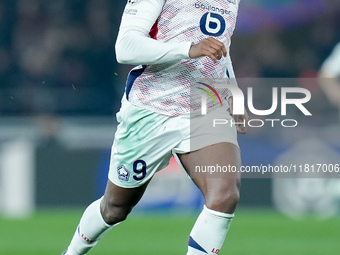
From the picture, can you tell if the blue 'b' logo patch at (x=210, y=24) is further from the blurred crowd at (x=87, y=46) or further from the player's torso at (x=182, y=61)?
the blurred crowd at (x=87, y=46)

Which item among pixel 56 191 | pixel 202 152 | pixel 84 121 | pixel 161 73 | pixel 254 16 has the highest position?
pixel 161 73

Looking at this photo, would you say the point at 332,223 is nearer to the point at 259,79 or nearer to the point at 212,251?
the point at 259,79

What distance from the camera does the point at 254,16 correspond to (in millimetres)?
13055

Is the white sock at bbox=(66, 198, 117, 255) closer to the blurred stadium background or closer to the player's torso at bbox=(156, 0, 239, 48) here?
the player's torso at bbox=(156, 0, 239, 48)

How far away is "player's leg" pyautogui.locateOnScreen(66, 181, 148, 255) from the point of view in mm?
4902

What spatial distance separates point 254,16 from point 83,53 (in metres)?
2.56

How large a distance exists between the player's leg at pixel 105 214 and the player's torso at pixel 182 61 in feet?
1.65

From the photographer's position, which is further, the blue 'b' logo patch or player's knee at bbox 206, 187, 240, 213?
the blue 'b' logo patch

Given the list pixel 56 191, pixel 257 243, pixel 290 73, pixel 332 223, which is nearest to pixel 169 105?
pixel 257 243

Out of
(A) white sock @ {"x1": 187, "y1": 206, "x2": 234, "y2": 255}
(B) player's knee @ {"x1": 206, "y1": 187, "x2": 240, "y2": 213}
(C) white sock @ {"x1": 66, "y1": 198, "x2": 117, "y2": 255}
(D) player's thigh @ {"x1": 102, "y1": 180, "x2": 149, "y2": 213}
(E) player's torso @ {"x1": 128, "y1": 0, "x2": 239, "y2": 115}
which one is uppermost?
(E) player's torso @ {"x1": 128, "y1": 0, "x2": 239, "y2": 115}

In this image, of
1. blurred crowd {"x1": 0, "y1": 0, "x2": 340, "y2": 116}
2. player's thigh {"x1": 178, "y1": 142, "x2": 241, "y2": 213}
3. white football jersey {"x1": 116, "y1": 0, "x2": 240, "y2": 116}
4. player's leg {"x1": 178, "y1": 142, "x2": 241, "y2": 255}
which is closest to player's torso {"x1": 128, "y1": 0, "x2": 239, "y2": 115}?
white football jersey {"x1": 116, "y1": 0, "x2": 240, "y2": 116}

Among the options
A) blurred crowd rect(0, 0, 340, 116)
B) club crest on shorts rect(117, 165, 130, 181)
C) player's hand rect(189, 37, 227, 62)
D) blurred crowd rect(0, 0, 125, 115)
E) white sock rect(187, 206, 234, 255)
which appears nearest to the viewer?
player's hand rect(189, 37, 227, 62)

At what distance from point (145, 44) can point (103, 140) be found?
6155 mm

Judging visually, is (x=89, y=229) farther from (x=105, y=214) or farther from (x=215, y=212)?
(x=215, y=212)
